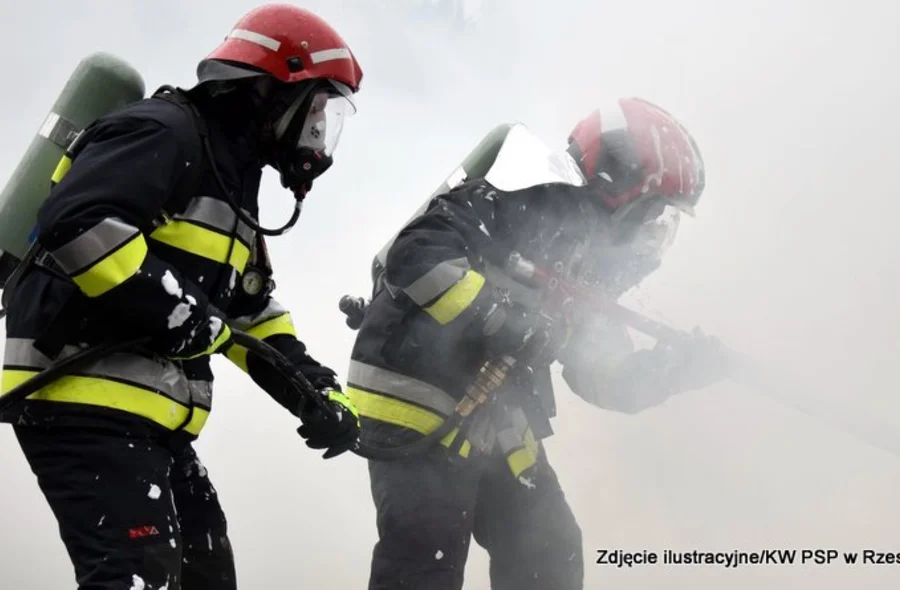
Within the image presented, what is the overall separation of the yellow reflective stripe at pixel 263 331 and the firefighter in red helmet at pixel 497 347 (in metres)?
0.45

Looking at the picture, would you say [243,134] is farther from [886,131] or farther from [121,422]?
[886,131]

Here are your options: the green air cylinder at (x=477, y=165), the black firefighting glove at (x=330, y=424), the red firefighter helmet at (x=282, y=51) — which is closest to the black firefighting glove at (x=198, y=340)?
the black firefighting glove at (x=330, y=424)

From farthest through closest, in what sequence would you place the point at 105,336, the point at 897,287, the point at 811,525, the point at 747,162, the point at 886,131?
1. the point at 747,162
2. the point at 886,131
3. the point at 897,287
4. the point at 811,525
5. the point at 105,336

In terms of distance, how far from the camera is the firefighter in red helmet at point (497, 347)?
297 cm

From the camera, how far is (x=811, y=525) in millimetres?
4488

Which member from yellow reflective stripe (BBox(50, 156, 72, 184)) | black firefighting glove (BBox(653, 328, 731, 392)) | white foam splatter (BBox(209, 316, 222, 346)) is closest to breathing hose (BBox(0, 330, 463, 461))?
white foam splatter (BBox(209, 316, 222, 346))

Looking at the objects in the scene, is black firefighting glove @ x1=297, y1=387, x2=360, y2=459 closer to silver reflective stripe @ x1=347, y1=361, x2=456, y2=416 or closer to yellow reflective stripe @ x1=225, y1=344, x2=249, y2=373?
yellow reflective stripe @ x1=225, y1=344, x2=249, y2=373

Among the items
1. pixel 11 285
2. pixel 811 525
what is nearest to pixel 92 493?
pixel 11 285

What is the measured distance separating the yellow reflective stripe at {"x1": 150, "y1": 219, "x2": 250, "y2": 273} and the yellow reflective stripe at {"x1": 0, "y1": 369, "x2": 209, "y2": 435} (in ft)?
0.97

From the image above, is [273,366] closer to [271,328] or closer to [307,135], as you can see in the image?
[271,328]

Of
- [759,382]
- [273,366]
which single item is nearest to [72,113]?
[273,366]

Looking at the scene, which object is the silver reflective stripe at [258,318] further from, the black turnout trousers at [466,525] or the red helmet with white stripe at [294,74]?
the black turnout trousers at [466,525]

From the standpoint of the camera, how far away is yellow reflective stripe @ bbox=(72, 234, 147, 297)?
1947mm

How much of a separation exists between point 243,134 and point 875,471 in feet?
10.7
